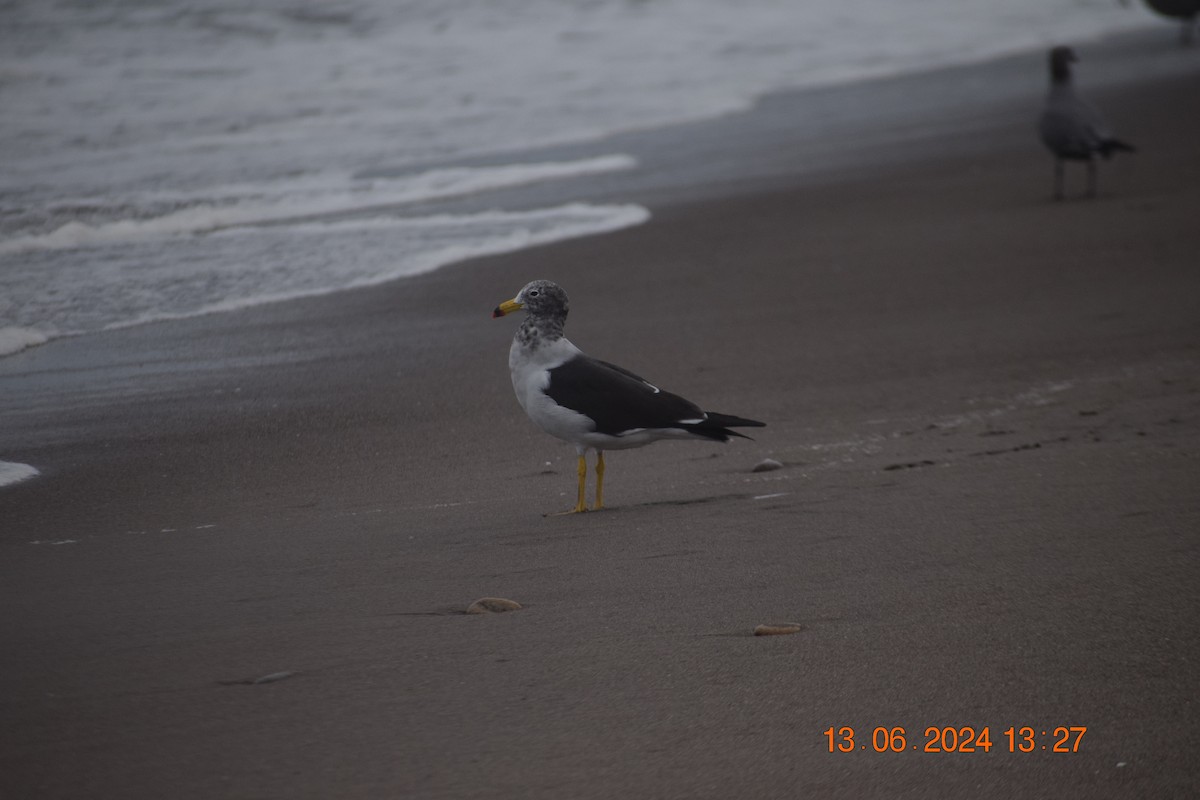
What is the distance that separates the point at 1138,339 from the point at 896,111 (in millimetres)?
9459

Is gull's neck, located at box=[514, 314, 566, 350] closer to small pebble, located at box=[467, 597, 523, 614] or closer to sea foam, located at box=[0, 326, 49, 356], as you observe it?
small pebble, located at box=[467, 597, 523, 614]

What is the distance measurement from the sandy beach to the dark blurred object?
14985 millimetres

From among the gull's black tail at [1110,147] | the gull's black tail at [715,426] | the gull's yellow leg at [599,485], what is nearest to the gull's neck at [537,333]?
the gull's yellow leg at [599,485]

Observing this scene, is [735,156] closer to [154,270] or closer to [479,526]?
[154,270]

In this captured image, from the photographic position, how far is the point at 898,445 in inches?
218

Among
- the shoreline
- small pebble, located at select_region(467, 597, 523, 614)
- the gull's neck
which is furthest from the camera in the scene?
the shoreline

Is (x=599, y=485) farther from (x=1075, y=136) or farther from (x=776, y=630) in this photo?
(x=1075, y=136)

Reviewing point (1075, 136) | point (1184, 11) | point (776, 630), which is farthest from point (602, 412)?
point (1184, 11)

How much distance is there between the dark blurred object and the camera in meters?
22.2
